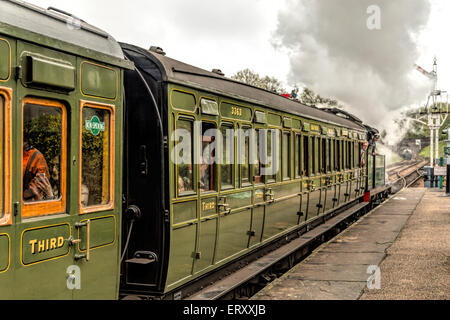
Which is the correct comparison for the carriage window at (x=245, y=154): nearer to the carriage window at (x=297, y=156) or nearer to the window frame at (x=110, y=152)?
the carriage window at (x=297, y=156)

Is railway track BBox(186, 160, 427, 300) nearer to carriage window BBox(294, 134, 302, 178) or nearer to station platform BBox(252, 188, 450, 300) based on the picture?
station platform BBox(252, 188, 450, 300)

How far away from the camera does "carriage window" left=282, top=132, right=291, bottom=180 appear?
31.7 ft

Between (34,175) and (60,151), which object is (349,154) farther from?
(34,175)

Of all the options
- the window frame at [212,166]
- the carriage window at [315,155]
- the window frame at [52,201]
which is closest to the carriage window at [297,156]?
the carriage window at [315,155]

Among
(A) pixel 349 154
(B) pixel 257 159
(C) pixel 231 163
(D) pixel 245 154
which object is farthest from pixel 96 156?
(A) pixel 349 154

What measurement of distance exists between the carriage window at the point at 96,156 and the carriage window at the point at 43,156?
250 millimetres

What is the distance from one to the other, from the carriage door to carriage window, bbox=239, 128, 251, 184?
305 centimetres

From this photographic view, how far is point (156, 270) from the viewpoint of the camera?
18.3 feet

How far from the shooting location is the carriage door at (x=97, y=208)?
14.4 ft

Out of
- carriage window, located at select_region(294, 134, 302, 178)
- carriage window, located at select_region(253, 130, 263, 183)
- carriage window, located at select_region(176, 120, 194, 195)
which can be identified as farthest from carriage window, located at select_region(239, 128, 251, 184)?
carriage window, located at select_region(294, 134, 302, 178)

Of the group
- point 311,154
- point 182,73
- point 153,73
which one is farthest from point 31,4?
point 311,154
